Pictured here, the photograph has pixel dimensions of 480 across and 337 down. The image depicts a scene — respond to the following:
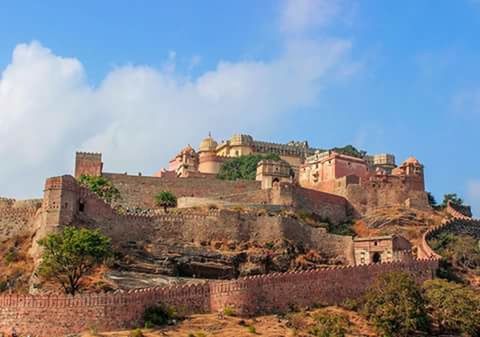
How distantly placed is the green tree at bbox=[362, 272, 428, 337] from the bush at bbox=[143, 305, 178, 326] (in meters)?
10.8

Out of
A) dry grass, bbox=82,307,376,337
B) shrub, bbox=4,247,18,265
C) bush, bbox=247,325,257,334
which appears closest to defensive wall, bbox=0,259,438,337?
dry grass, bbox=82,307,376,337

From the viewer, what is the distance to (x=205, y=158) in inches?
3529

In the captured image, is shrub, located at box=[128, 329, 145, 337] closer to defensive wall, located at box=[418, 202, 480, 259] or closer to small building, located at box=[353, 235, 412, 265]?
small building, located at box=[353, 235, 412, 265]

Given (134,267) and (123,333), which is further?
(134,267)

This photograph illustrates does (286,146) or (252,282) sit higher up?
(286,146)

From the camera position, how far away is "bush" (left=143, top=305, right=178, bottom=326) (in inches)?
1641

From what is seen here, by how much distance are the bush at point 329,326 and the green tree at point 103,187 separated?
28.5 meters

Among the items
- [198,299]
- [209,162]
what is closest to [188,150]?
[209,162]

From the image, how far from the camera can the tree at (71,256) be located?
4669 cm

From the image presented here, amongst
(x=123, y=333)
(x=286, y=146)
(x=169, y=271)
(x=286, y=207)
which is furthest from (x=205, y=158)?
(x=123, y=333)

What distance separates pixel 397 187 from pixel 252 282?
102 ft

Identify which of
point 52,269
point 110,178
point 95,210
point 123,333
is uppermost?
point 110,178

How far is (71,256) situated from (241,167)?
42858 millimetres

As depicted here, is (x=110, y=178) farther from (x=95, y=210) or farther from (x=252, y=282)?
(x=252, y=282)
